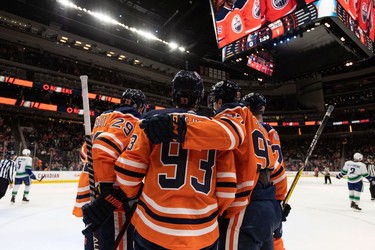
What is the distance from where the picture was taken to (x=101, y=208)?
5.00 feet

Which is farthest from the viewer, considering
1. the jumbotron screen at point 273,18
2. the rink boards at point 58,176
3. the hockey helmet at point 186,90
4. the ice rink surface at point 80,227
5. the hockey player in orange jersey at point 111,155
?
the rink boards at point 58,176

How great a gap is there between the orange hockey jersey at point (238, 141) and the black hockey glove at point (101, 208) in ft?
1.88

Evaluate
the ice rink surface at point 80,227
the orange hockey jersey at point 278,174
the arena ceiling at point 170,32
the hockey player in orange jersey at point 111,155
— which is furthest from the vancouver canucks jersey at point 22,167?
the arena ceiling at point 170,32

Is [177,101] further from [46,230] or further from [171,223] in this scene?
[46,230]

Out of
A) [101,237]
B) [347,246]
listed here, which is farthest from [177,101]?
[347,246]

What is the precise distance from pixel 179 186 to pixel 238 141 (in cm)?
35

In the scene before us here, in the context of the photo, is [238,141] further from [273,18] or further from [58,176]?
[58,176]

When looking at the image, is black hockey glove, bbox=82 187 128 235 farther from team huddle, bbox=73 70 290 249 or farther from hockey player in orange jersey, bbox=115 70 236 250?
hockey player in orange jersey, bbox=115 70 236 250

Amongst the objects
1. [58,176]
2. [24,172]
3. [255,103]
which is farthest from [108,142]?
[58,176]

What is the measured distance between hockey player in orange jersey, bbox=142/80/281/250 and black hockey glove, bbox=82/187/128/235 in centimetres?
51

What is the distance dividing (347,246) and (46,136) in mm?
17766

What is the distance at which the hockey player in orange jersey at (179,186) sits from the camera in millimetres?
1282

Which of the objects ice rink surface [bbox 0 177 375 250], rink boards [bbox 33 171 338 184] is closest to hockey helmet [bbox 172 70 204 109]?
ice rink surface [bbox 0 177 375 250]

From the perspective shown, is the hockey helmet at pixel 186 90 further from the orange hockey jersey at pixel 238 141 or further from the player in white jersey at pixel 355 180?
the player in white jersey at pixel 355 180
